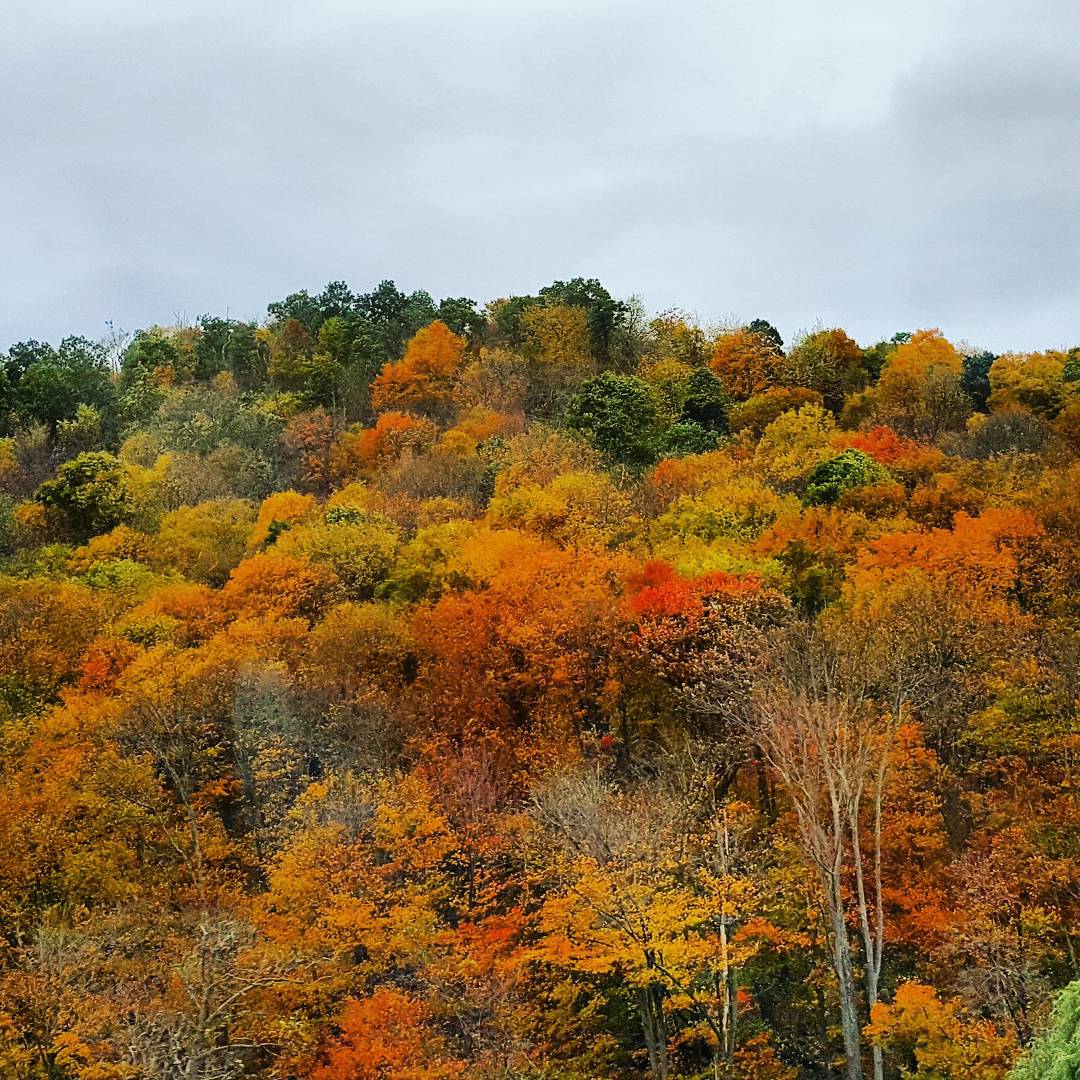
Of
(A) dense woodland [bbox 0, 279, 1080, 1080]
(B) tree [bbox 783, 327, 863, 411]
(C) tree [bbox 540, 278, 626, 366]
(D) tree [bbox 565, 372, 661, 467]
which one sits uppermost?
(C) tree [bbox 540, 278, 626, 366]

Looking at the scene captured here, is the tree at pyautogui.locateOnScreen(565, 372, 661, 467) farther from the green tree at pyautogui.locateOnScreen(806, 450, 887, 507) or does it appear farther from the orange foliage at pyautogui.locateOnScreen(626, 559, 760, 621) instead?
the orange foliage at pyautogui.locateOnScreen(626, 559, 760, 621)

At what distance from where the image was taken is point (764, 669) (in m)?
27.6

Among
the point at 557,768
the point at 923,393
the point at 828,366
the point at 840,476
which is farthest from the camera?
the point at 828,366

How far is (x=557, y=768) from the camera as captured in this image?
2947 cm

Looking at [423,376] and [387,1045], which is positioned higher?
[423,376]

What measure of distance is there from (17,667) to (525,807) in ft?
68.0

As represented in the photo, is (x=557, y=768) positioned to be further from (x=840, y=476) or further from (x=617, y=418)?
(x=617, y=418)

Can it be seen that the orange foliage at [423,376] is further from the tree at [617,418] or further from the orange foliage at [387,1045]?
the orange foliage at [387,1045]

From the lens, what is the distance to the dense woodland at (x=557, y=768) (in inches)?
890

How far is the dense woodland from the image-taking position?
74.1 feet

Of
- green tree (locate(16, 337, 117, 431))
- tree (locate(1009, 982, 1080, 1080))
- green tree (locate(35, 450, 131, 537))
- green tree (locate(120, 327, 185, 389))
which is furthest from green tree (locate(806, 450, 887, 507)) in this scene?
green tree (locate(120, 327, 185, 389))

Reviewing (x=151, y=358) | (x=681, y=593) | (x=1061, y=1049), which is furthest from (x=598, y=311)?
(x=1061, y=1049)

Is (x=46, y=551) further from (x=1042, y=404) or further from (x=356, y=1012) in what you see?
(x=1042, y=404)

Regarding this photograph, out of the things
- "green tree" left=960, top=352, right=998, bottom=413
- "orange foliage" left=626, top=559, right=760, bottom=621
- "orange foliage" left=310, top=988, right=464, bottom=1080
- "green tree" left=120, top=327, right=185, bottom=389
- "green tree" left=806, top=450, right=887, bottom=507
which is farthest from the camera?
"green tree" left=120, top=327, right=185, bottom=389
